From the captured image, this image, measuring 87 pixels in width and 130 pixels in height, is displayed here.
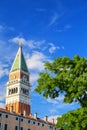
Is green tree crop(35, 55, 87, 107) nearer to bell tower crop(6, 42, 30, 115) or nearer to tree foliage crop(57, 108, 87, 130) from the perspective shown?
tree foliage crop(57, 108, 87, 130)

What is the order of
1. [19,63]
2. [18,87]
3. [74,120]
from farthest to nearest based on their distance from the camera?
[19,63], [18,87], [74,120]

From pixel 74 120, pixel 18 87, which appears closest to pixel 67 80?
pixel 74 120

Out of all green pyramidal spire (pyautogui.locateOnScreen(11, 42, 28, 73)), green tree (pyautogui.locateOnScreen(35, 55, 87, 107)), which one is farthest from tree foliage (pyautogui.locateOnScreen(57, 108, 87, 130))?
green pyramidal spire (pyautogui.locateOnScreen(11, 42, 28, 73))

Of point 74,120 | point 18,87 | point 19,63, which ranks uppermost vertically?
point 19,63

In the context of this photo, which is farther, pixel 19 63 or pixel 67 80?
pixel 19 63

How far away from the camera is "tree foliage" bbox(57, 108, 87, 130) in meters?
32.6

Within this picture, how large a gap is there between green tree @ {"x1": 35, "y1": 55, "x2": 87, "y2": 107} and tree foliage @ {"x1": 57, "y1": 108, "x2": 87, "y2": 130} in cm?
135

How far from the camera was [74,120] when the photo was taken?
108 feet

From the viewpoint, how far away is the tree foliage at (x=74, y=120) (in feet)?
107

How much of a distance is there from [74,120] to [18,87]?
259 ft

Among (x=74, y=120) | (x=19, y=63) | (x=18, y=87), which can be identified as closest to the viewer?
(x=74, y=120)

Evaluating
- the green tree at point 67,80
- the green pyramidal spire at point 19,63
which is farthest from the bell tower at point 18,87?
the green tree at point 67,80

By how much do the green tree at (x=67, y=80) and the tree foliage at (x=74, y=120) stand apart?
1.35 meters

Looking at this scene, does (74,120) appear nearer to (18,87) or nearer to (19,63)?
(18,87)
